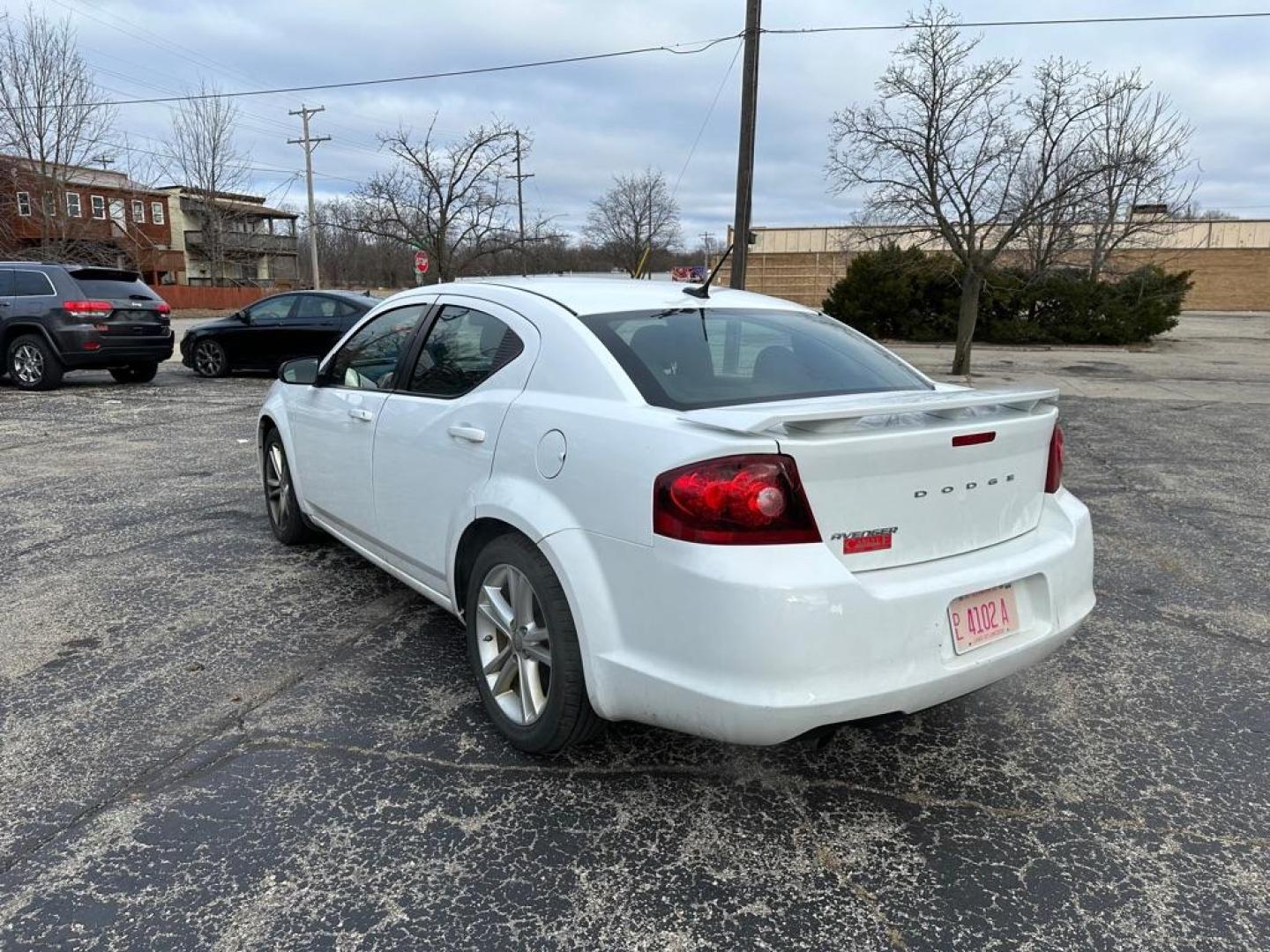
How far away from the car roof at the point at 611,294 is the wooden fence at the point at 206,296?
47.3 m

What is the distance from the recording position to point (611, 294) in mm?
3322

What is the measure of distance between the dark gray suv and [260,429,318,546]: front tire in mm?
8851

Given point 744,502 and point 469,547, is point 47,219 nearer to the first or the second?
point 469,547

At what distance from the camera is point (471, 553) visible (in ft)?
10.2

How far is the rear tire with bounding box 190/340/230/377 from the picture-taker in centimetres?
1429

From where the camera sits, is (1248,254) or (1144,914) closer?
(1144,914)

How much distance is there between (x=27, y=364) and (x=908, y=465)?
13697mm

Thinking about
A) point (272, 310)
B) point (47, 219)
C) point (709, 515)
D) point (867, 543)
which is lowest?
point (867, 543)

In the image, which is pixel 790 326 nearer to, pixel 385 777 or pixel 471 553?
pixel 471 553

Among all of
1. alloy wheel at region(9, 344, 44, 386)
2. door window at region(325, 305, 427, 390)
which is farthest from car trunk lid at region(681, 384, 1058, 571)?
alloy wheel at region(9, 344, 44, 386)

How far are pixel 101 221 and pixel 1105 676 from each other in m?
46.3

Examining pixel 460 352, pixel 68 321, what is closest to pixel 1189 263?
pixel 68 321

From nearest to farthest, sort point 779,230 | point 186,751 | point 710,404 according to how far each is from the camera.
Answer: point 710,404 < point 186,751 < point 779,230

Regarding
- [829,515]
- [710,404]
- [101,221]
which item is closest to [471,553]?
[710,404]
